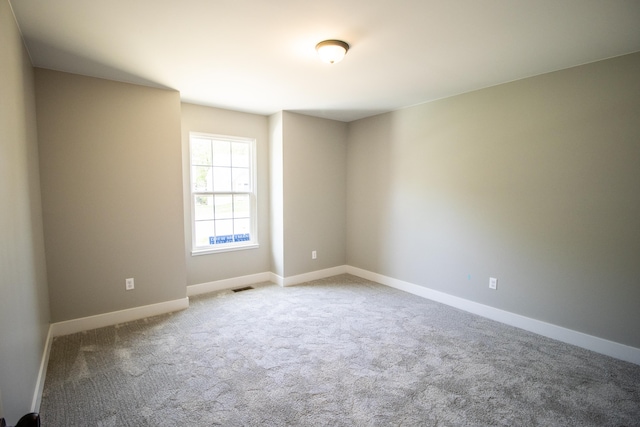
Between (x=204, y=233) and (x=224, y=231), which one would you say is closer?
(x=204, y=233)

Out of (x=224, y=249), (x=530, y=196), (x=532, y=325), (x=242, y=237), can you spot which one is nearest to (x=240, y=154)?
(x=242, y=237)

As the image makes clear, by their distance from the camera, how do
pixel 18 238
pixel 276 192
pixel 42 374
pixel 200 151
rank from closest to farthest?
pixel 18 238
pixel 42 374
pixel 200 151
pixel 276 192

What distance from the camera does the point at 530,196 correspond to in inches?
121

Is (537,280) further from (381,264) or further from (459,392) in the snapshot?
(381,264)

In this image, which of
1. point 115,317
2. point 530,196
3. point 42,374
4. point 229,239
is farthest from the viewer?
point 229,239

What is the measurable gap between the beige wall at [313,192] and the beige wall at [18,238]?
2.66 m

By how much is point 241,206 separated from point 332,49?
2.79 m

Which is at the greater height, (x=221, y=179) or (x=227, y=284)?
(x=221, y=179)

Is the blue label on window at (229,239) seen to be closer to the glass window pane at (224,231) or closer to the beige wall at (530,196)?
the glass window pane at (224,231)

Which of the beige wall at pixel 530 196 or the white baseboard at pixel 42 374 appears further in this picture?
the beige wall at pixel 530 196

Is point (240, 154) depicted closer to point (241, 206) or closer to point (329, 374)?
point (241, 206)

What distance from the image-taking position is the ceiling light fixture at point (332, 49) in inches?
90.4

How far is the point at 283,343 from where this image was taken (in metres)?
2.85

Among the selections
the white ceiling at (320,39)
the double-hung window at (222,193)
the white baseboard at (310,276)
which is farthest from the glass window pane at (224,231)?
the white ceiling at (320,39)
